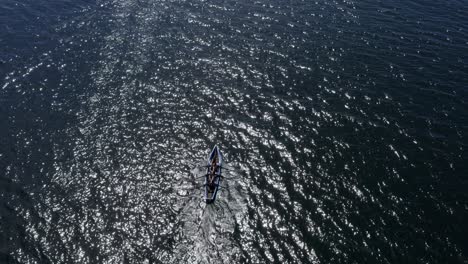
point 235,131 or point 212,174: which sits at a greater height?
point 235,131

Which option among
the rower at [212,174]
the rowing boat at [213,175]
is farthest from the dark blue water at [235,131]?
the rower at [212,174]

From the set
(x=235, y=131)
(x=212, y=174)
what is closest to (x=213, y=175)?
(x=212, y=174)

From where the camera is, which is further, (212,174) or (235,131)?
(235,131)

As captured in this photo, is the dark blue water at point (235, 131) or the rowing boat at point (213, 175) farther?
the rowing boat at point (213, 175)

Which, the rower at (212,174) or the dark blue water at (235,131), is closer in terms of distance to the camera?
the dark blue water at (235,131)

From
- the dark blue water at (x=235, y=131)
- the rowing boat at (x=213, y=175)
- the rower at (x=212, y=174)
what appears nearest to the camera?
the dark blue water at (x=235, y=131)

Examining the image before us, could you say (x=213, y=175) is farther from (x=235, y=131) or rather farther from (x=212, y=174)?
(x=235, y=131)

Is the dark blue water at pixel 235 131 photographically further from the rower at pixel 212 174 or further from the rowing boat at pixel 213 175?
the rower at pixel 212 174

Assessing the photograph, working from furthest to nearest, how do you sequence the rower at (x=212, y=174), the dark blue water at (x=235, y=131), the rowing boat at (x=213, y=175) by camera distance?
the rower at (x=212, y=174) → the rowing boat at (x=213, y=175) → the dark blue water at (x=235, y=131)
